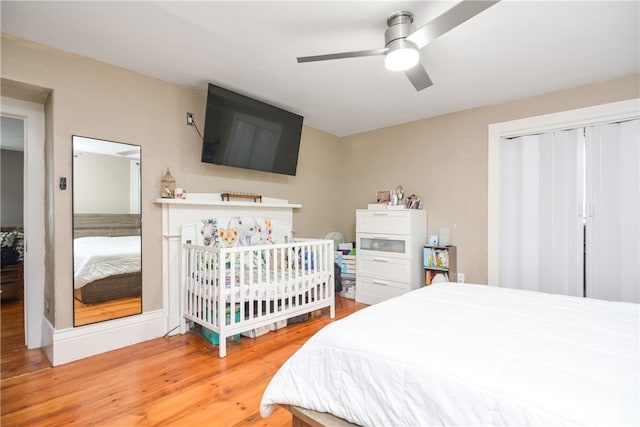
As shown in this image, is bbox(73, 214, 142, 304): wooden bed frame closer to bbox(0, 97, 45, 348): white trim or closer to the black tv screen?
bbox(0, 97, 45, 348): white trim

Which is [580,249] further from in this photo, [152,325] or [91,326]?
[91,326]

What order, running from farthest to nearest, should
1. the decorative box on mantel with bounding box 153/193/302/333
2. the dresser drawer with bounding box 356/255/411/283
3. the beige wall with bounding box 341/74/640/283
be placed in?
the dresser drawer with bounding box 356/255/411/283 < the beige wall with bounding box 341/74/640/283 < the decorative box on mantel with bounding box 153/193/302/333

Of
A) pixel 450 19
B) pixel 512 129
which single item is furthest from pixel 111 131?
pixel 512 129

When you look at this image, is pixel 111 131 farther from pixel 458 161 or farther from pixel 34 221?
pixel 458 161

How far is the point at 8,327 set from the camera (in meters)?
2.87

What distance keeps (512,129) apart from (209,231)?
10.6 feet

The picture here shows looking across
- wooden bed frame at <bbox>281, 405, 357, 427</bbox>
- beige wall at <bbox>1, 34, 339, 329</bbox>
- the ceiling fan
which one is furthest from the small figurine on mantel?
wooden bed frame at <bbox>281, 405, 357, 427</bbox>

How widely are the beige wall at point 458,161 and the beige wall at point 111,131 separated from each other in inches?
72.7

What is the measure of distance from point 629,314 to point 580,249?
66.3 inches

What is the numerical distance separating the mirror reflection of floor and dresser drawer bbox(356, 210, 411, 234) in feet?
8.14

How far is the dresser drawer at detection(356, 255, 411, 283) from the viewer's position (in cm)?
346

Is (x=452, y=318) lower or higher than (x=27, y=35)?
lower

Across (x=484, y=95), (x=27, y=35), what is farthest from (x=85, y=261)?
(x=484, y=95)

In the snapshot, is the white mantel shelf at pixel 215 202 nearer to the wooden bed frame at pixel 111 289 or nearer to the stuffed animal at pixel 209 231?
the stuffed animal at pixel 209 231
